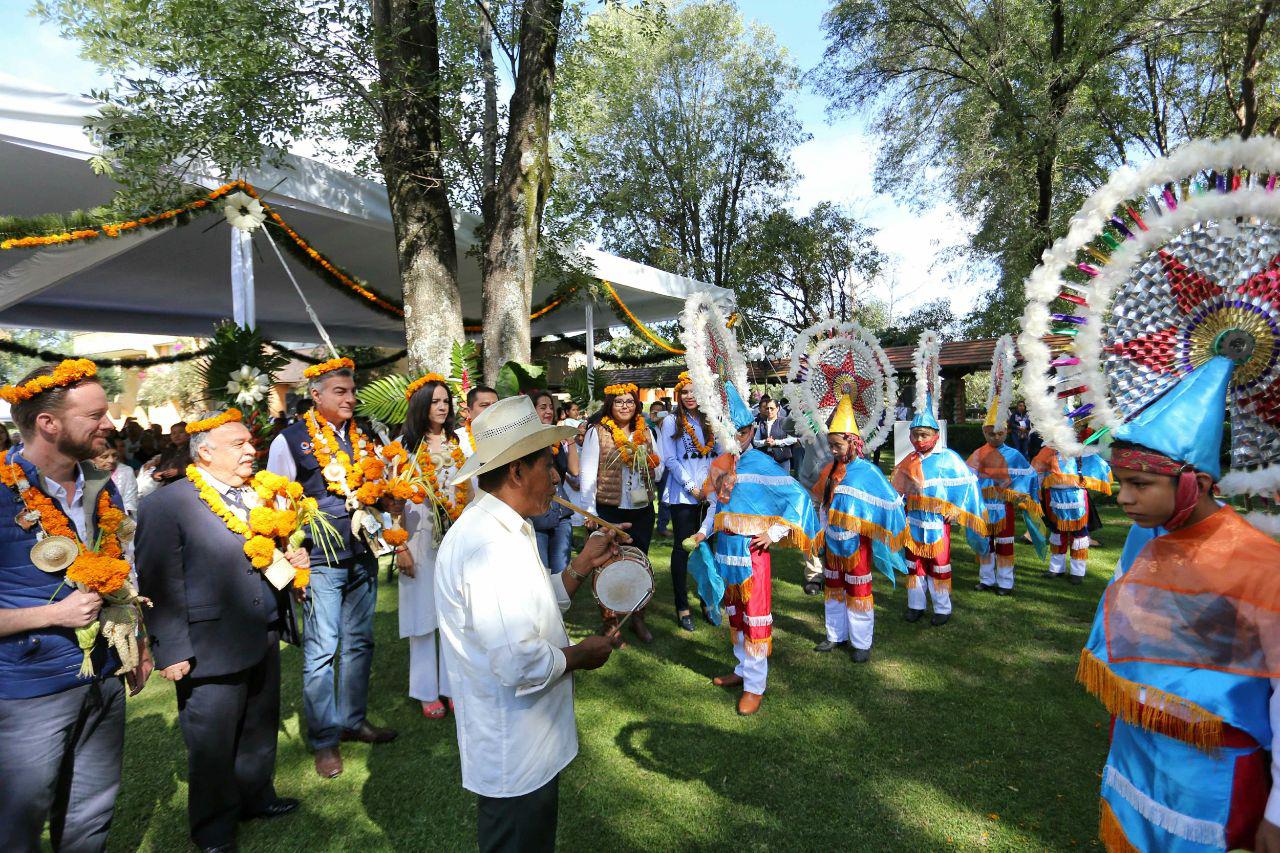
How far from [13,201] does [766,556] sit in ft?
28.3

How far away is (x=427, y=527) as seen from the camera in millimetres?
4434

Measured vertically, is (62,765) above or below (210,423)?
below

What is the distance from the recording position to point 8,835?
2367 mm

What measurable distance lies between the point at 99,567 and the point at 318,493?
4.25 feet

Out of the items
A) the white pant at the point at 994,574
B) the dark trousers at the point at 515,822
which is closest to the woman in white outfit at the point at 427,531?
the dark trousers at the point at 515,822

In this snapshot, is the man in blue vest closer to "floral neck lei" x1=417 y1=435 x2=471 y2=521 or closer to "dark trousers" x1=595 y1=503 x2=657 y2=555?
"floral neck lei" x1=417 y1=435 x2=471 y2=521

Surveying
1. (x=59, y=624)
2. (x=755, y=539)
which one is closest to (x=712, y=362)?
(x=755, y=539)

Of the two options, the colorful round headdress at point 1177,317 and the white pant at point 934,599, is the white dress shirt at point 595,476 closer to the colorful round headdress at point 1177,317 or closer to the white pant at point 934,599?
the white pant at point 934,599

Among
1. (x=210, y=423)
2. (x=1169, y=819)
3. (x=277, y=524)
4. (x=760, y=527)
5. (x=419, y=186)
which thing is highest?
(x=419, y=186)

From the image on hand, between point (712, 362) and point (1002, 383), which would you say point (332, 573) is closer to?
point (712, 362)

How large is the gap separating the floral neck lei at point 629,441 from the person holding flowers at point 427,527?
174 cm

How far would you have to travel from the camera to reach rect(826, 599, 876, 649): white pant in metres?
5.20

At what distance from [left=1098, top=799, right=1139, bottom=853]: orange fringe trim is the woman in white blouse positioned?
387 cm

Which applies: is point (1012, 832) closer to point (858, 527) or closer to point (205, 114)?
point (858, 527)
